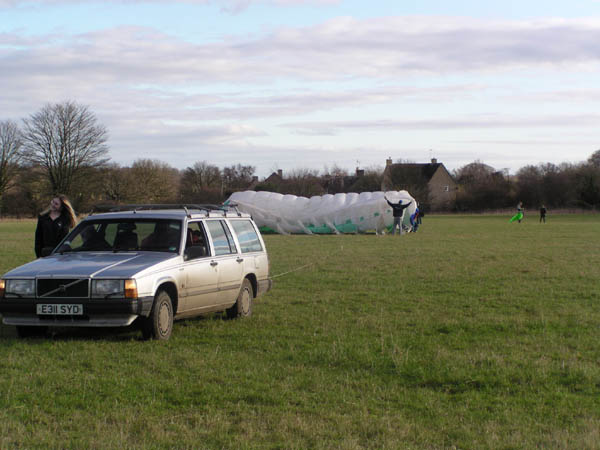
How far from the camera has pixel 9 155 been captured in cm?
7856

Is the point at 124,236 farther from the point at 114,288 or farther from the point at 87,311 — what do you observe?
the point at 87,311

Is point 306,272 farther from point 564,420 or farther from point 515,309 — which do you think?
point 564,420

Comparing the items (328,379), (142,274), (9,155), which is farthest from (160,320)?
(9,155)

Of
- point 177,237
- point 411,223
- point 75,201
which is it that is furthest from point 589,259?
point 75,201

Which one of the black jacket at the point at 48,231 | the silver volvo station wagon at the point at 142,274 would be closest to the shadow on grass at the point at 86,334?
the silver volvo station wagon at the point at 142,274

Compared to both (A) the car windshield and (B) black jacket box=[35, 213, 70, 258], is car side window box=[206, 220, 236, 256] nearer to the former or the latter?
(A) the car windshield

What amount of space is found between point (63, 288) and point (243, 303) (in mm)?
3271

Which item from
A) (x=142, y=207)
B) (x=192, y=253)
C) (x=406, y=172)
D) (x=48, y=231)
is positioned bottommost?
(x=192, y=253)

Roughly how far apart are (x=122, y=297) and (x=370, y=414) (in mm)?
3757

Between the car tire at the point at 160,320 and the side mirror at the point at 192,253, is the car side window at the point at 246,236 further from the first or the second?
the car tire at the point at 160,320

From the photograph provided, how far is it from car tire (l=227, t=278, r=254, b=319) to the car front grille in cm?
291

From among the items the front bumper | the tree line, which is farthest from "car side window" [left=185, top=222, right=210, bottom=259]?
the tree line

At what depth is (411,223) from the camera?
1843 inches

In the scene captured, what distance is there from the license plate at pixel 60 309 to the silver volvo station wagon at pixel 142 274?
1cm
